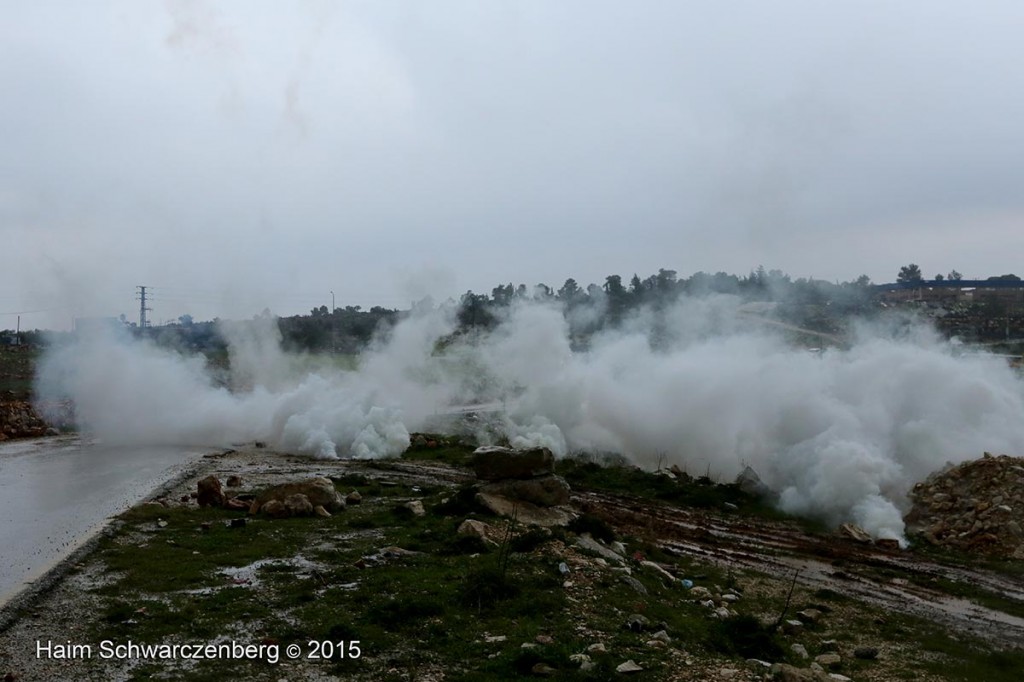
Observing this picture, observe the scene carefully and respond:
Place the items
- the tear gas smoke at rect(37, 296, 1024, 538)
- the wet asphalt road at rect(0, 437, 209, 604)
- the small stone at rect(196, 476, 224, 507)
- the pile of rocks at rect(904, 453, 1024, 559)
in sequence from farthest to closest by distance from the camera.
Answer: the tear gas smoke at rect(37, 296, 1024, 538), the small stone at rect(196, 476, 224, 507), the pile of rocks at rect(904, 453, 1024, 559), the wet asphalt road at rect(0, 437, 209, 604)

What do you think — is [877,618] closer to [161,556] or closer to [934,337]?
[161,556]

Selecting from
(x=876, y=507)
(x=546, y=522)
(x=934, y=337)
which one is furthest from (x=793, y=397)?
(x=546, y=522)

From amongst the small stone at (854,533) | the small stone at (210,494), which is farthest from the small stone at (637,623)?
the small stone at (210,494)

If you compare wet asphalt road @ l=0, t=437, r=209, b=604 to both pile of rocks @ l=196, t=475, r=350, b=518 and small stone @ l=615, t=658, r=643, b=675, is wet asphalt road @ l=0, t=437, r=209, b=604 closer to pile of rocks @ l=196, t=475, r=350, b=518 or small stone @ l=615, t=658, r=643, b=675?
pile of rocks @ l=196, t=475, r=350, b=518

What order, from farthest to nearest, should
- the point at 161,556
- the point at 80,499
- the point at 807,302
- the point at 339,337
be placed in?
the point at 339,337 → the point at 807,302 → the point at 80,499 → the point at 161,556

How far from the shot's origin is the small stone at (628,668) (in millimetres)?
11227

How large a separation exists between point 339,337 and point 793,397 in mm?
47875

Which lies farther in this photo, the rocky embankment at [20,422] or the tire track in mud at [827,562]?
the rocky embankment at [20,422]

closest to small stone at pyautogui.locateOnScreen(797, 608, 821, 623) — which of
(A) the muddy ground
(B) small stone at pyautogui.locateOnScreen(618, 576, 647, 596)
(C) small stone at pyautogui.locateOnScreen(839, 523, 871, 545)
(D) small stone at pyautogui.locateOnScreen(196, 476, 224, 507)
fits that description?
(A) the muddy ground

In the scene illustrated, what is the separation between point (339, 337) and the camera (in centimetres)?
7544

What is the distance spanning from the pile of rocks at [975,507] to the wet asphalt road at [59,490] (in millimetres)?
25890

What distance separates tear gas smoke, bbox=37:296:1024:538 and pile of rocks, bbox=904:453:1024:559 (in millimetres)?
1211

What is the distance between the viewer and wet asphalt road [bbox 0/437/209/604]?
18.9 m

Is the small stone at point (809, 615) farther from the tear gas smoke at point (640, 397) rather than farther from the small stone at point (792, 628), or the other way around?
the tear gas smoke at point (640, 397)
